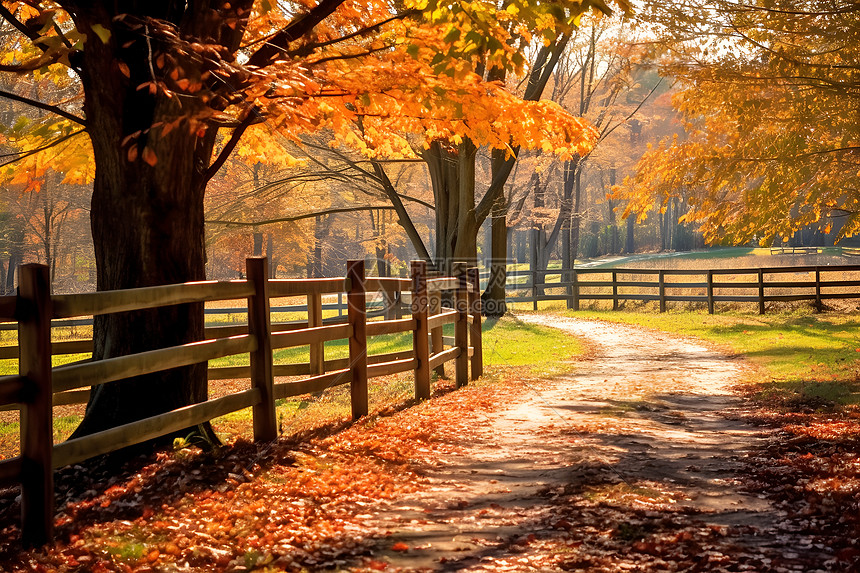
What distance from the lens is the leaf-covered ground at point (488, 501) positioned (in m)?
4.07

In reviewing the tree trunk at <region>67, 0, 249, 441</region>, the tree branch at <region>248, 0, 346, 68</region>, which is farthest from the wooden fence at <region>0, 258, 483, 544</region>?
the tree branch at <region>248, 0, 346, 68</region>

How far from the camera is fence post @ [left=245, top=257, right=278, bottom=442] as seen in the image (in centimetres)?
623

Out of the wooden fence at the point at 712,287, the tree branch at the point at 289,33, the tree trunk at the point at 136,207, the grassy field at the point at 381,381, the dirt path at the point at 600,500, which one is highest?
the tree branch at the point at 289,33

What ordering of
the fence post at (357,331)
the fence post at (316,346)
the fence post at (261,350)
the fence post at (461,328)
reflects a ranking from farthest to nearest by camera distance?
1. the fence post at (461,328)
2. the fence post at (316,346)
3. the fence post at (357,331)
4. the fence post at (261,350)

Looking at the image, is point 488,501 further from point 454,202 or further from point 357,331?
point 454,202

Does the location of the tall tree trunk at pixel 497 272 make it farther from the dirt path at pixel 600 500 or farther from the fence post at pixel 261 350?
the fence post at pixel 261 350

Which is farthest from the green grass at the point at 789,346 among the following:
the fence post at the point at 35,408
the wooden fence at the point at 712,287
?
the fence post at the point at 35,408

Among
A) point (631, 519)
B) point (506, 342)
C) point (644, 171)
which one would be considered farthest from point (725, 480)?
point (506, 342)

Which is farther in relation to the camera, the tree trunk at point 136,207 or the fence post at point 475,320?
the fence post at point 475,320

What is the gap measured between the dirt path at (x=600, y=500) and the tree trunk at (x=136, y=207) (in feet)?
7.94

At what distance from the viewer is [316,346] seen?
27.7ft

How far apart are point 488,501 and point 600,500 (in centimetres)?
79

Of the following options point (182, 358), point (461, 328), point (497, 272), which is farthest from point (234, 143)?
point (497, 272)

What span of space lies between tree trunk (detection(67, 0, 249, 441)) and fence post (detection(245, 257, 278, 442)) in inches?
20.8
